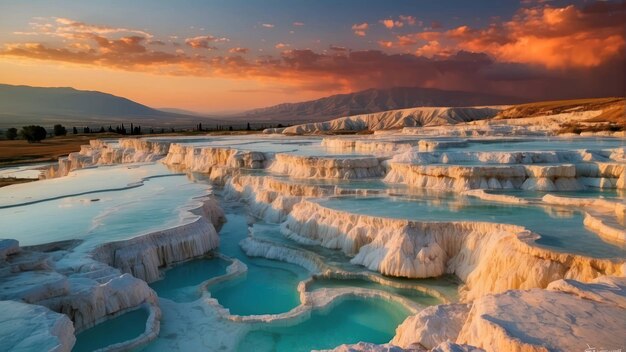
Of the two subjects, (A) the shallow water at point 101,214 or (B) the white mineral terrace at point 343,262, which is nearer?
(B) the white mineral terrace at point 343,262

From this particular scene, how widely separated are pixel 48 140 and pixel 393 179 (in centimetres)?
6872

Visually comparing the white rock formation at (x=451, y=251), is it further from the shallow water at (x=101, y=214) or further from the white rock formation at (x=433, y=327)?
the shallow water at (x=101, y=214)

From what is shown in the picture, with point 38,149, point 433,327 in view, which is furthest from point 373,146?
point 38,149

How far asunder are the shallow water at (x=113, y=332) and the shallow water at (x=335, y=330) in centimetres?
250

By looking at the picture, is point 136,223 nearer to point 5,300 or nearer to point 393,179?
point 5,300

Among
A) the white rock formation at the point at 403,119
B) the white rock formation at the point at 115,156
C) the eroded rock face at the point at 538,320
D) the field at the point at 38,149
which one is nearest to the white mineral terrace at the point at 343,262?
the eroded rock face at the point at 538,320

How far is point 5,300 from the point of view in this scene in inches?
387

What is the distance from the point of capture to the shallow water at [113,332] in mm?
10224

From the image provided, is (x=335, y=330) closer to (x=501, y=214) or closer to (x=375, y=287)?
(x=375, y=287)

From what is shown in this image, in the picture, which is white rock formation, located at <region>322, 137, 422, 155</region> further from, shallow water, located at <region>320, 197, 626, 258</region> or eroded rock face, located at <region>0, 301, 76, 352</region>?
eroded rock face, located at <region>0, 301, 76, 352</region>

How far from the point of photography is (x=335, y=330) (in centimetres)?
1109

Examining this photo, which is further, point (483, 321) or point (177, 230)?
point (177, 230)

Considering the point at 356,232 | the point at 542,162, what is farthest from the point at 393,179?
the point at 356,232

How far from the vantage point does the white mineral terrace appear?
27.4 feet
